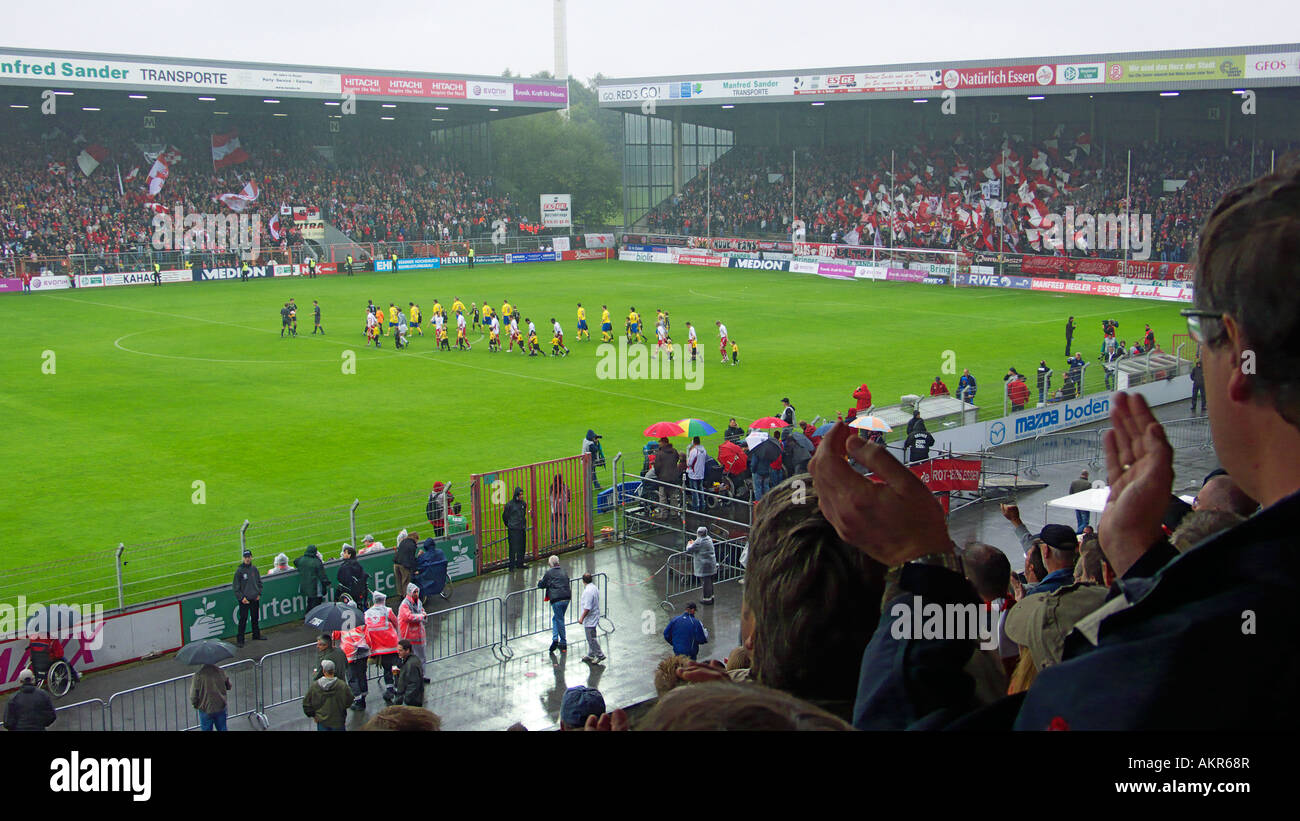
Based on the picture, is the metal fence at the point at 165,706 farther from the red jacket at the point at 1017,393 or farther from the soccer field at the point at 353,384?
the red jacket at the point at 1017,393

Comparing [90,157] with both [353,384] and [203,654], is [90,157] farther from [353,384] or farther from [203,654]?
[203,654]

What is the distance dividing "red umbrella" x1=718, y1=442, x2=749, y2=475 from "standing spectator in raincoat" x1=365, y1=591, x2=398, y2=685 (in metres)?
9.24

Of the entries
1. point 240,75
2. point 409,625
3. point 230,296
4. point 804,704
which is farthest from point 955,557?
point 240,75

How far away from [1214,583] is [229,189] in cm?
8051

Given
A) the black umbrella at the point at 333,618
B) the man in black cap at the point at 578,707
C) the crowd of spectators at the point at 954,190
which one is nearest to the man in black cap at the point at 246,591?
the black umbrella at the point at 333,618

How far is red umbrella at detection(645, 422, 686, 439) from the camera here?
23650 millimetres

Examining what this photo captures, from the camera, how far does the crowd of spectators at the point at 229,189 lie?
66938 mm

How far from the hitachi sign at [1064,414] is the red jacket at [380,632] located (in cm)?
1753

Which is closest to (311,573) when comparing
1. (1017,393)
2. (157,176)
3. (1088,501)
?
(1088,501)

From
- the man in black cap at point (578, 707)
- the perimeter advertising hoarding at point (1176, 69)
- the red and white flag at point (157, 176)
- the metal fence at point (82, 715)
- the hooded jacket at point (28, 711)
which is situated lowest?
the metal fence at point (82, 715)

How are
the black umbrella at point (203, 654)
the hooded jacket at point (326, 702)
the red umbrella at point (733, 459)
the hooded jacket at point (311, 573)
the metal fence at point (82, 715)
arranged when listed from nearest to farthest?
the hooded jacket at point (326, 702), the black umbrella at point (203, 654), the metal fence at point (82, 715), the hooded jacket at point (311, 573), the red umbrella at point (733, 459)

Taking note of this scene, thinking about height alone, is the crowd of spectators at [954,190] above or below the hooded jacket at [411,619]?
above
